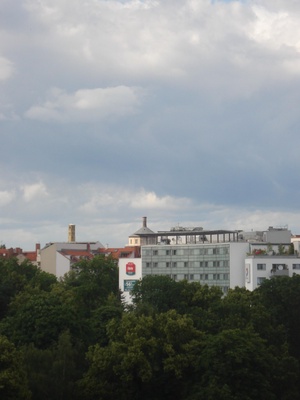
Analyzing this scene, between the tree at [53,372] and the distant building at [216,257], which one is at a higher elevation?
the distant building at [216,257]

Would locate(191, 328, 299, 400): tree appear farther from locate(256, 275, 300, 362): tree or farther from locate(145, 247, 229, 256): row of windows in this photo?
locate(145, 247, 229, 256): row of windows

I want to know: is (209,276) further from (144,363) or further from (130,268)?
(144,363)

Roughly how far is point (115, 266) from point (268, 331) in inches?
3428

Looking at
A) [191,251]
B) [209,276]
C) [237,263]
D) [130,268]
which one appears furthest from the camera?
[130,268]

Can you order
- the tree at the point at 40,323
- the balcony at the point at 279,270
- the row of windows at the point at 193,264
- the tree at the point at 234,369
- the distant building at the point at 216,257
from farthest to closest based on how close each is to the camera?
the row of windows at the point at 193,264
the distant building at the point at 216,257
the balcony at the point at 279,270
the tree at the point at 40,323
the tree at the point at 234,369

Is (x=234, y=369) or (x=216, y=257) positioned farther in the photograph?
(x=216, y=257)

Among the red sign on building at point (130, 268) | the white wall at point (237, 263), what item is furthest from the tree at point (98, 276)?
the white wall at point (237, 263)

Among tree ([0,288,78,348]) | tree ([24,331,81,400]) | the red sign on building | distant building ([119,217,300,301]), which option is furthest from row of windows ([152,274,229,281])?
tree ([24,331,81,400])

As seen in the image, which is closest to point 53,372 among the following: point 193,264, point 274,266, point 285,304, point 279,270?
point 285,304

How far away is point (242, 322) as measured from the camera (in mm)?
92625

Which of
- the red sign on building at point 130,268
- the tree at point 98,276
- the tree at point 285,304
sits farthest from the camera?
the tree at point 98,276

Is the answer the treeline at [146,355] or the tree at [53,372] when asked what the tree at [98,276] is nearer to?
the treeline at [146,355]

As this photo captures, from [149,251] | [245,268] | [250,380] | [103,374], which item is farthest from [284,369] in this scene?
[149,251]

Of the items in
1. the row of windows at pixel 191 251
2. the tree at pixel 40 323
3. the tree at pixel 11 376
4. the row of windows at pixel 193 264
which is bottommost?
the tree at pixel 11 376
